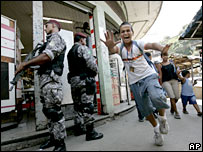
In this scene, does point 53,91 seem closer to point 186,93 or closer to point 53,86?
point 53,86

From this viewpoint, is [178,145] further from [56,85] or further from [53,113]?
[56,85]

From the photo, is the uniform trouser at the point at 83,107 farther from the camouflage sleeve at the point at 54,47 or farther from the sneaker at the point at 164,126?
the sneaker at the point at 164,126

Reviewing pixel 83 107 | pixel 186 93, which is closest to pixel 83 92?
pixel 83 107

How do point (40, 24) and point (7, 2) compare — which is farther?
point (7, 2)

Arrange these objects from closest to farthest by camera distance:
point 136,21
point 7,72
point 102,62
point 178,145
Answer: point 178,145 < point 7,72 < point 102,62 < point 136,21

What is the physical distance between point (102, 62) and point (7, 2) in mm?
3762

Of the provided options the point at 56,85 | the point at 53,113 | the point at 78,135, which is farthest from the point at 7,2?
the point at 78,135

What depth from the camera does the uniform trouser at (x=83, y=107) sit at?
6.96 feet

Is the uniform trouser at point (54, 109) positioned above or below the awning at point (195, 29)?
below

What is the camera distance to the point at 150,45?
5.96ft

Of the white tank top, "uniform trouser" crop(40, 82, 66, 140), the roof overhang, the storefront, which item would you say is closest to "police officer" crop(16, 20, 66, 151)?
"uniform trouser" crop(40, 82, 66, 140)

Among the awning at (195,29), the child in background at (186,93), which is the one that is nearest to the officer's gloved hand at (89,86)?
the child in background at (186,93)

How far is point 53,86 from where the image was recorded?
5.69ft

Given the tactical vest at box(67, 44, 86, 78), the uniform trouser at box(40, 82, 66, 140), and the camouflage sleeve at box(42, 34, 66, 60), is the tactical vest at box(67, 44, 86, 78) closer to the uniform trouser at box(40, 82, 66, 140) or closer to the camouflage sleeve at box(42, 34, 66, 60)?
the camouflage sleeve at box(42, 34, 66, 60)
